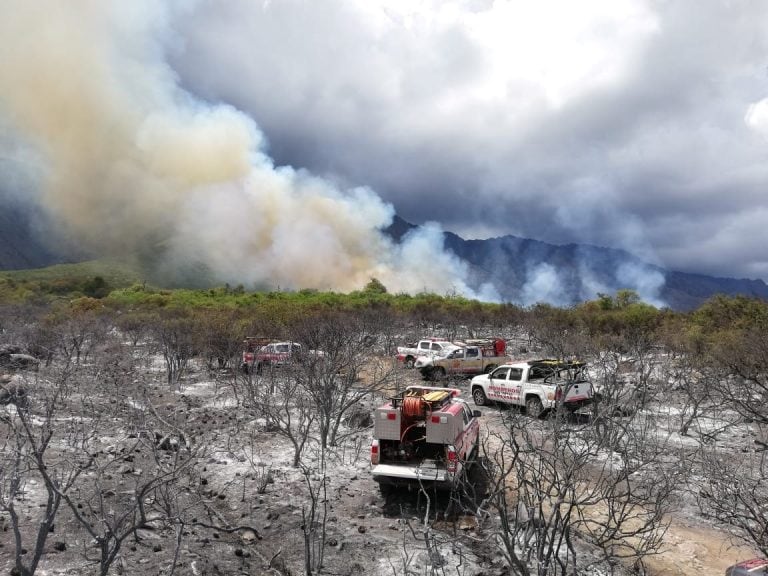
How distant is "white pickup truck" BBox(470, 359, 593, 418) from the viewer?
1314 centimetres

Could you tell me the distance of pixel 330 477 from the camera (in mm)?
9148

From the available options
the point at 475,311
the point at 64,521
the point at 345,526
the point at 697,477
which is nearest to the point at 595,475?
the point at 697,477

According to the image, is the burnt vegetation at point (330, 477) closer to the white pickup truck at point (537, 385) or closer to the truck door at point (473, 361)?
the white pickup truck at point (537, 385)

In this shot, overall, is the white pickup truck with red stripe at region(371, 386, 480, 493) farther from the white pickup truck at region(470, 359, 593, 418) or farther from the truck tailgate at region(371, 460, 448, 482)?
the white pickup truck at region(470, 359, 593, 418)

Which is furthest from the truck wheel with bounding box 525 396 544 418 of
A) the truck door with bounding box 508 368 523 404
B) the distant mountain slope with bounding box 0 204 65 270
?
the distant mountain slope with bounding box 0 204 65 270

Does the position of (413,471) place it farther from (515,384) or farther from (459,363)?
(459,363)

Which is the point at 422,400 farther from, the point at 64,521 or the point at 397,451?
the point at 64,521

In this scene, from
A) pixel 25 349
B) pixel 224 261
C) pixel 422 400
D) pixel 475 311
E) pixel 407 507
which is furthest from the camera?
pixel 224 261

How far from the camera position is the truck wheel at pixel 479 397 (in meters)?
16.0

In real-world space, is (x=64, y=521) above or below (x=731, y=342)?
below

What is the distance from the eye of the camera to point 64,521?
6.86 metres

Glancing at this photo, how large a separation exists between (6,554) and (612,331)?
116 feet

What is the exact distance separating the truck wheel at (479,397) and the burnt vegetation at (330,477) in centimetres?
55

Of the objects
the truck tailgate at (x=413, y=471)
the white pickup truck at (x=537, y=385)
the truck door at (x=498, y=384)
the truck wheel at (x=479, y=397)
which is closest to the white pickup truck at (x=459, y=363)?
the truck wheel at (x=479, y=397)
